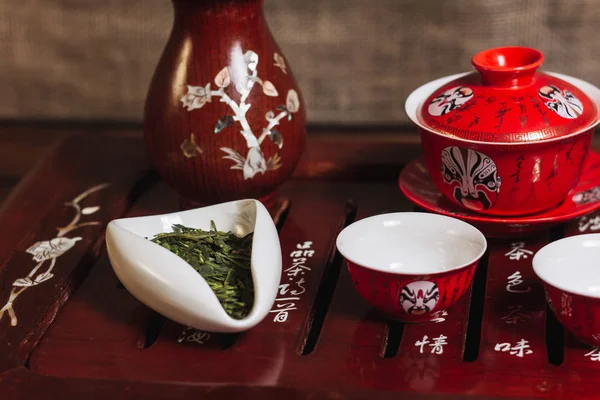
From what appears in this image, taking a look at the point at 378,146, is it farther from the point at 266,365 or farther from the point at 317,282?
the point at 266,365

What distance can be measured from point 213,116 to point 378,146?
28cm

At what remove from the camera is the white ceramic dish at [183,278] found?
687 mm

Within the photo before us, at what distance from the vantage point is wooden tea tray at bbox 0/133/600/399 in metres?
0.67

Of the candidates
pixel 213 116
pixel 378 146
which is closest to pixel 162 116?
pixel 213 116

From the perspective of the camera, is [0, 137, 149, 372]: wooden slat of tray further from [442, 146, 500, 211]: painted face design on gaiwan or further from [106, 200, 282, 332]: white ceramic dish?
[442, 146, 500, 211]: painted face design on gaiwan

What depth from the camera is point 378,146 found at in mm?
1087

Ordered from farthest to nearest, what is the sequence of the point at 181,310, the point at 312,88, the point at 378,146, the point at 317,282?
the point at 312,88 < the point at 378,146 < the point at 317,282 < the point at 181,310

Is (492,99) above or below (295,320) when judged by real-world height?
above

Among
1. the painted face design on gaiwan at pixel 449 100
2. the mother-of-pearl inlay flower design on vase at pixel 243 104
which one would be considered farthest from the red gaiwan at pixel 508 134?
the mother-of-pearl inlay flower design on vase at pixel 243 104

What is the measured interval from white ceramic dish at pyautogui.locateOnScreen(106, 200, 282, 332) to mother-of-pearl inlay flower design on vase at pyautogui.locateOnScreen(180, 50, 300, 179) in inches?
3.8

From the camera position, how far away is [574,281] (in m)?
0.76

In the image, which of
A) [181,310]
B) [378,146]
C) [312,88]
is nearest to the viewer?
[181,310]

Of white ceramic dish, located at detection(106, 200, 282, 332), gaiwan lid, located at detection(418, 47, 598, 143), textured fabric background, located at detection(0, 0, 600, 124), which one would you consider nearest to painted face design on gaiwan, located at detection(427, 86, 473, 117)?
gaiwan lid, located at detection(418, 47, 598, 143)

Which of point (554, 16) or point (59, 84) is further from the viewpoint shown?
point (59, 84)
